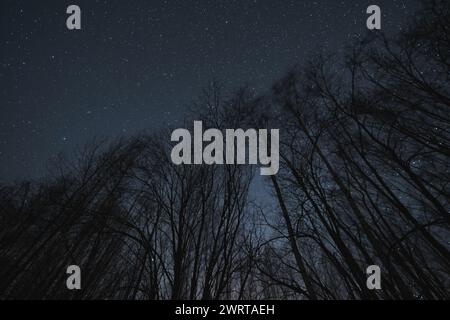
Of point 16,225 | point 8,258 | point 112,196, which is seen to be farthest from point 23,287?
point 112,196

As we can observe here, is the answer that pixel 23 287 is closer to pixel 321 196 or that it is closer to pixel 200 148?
pixel 200 148

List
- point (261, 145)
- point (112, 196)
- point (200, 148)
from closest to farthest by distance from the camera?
point (200, 148) < point (261, 145) < point (112, 196)

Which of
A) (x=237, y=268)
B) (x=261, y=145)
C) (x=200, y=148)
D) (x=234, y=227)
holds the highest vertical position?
(x=261, y=145)

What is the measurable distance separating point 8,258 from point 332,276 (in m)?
13.3

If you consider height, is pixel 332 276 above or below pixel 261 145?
below

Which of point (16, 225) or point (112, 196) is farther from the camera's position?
point (16, 225)
